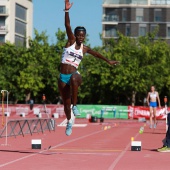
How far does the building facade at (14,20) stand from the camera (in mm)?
105188

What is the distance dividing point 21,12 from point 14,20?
459cm

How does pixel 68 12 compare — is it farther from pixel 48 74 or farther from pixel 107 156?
pixel 48 74

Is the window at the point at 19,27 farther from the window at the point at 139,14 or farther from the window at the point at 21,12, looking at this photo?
the window at the point at 139,14

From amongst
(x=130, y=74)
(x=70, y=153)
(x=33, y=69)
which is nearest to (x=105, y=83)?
(x=130, y=74)

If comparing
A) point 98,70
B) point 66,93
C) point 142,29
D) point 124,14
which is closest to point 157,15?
point 142,29

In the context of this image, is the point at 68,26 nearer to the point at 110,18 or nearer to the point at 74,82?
the point at 74,82

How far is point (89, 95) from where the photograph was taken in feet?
254

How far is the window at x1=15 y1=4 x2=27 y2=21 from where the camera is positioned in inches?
4283

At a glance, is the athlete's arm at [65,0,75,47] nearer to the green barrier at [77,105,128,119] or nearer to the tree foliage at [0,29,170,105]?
the green barrier at [77,105,128,119]

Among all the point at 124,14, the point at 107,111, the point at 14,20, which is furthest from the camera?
the point at 14,20

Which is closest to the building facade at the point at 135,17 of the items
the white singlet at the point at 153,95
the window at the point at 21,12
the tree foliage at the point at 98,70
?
the window at the point at 21,12

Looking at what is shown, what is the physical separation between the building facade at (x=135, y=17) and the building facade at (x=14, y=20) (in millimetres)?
13088

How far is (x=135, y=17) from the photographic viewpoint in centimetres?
10300

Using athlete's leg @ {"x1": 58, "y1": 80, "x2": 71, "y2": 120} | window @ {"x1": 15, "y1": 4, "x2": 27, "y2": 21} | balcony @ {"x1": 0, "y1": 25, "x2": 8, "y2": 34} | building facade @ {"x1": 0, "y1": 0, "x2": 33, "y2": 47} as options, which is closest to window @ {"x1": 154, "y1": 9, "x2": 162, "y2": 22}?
building facade @ {"x1": 0, "y1": 0, "x2": 33, "y2": 47}
